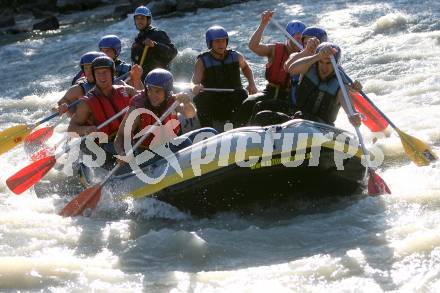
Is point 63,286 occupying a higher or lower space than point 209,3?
higher

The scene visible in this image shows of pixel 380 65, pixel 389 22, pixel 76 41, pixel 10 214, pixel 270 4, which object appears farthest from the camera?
pixel 270 4

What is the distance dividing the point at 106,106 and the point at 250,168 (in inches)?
68.9

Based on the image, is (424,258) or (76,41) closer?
(424,258)

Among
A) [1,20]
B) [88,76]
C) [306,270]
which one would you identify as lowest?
[1,20]

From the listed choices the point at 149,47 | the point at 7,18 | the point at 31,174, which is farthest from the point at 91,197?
the point at 7,18

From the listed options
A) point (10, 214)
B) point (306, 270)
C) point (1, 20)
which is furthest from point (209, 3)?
point (306, 270)

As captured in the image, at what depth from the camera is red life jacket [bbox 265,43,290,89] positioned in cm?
759

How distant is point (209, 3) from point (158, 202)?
565 inches

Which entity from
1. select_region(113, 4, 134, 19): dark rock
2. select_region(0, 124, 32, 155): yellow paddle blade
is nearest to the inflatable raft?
select_region(0, 124, 32, 155): yellow paddle blade

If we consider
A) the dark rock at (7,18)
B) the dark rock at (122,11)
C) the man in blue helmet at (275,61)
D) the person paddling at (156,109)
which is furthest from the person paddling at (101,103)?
the dark rock at (7,18)

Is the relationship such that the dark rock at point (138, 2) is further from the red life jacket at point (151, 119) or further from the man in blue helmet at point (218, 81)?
the red life jacket at point (151, 119)

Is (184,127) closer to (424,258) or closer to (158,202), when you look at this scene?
(158,202)

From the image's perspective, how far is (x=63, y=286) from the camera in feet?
17.2

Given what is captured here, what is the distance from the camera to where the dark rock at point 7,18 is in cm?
2125
